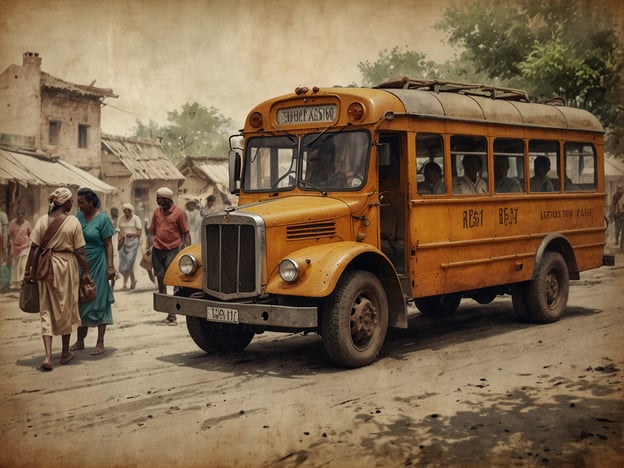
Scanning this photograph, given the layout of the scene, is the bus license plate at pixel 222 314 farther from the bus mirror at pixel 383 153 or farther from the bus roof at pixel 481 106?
the bus roof at pixel 481 106

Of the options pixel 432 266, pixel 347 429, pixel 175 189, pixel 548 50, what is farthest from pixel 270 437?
pixel 175 189

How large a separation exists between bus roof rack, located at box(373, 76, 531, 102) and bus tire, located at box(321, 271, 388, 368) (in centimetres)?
213

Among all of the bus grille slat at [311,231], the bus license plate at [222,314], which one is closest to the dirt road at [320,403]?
the bus license plate at [222,314]

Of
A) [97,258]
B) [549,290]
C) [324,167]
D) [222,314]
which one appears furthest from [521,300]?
[97,258]

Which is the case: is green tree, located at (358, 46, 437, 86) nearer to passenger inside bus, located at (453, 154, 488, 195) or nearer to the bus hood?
passenger inside bus, located at (453, 154, 488, 195)

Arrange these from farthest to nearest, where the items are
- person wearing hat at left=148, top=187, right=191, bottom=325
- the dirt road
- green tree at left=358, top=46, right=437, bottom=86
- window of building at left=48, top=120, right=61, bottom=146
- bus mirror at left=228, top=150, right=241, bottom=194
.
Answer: window of building at left=48, top=120, right=61, bottom=146 < person wearing hat at left=148, top=187, right=191, bottom=325 < bus mirror at left=228, top=150, right=241, bottom=194 < green tree at left=358, top=46, right=437, bottom=86 < the dirt road

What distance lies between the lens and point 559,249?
10.0m

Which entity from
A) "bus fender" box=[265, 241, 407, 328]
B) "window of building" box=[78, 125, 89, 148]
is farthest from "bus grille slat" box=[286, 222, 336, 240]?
"window of building" box=[78, 125, 89, 148]

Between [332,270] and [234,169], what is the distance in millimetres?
2187

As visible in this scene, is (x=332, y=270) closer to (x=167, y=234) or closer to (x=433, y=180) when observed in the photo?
(x=433, y=180)

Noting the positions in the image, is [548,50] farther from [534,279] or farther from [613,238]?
[613,238]

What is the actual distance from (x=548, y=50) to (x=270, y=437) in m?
8.53

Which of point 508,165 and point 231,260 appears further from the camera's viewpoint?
point 508,165

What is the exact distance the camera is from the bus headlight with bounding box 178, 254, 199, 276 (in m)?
7.61
